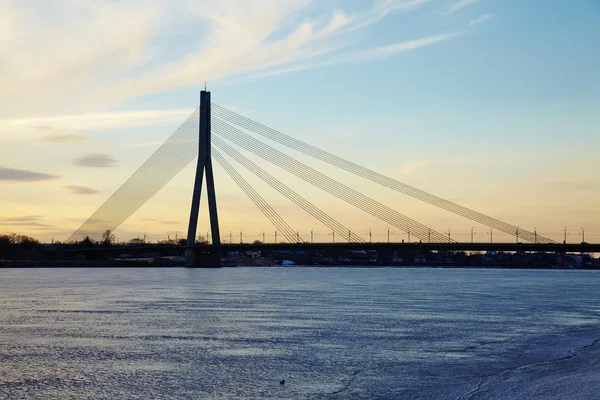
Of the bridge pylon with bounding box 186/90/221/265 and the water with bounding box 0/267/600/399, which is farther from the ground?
the bridge pylon with bounding box 186/90/221/265

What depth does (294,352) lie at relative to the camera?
15375 millimetres

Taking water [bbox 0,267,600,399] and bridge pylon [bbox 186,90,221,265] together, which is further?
bridge pylon [bbox 186,90,221,265]

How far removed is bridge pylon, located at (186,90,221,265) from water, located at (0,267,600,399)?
114ft

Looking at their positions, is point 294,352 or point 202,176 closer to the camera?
point 294,352

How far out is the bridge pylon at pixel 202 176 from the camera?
61.7 m

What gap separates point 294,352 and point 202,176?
48.7 m

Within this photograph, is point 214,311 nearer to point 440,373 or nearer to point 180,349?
point 180,349

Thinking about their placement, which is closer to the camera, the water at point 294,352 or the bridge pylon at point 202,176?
the water at point 294,352

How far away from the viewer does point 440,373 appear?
13.4 m

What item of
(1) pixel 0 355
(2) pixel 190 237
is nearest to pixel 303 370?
Result: (1) pixel 0 355

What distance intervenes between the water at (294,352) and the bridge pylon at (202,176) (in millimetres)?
34654

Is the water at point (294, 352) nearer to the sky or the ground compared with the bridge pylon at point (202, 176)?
nearer to the ground

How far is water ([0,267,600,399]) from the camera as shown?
11930 millimetres

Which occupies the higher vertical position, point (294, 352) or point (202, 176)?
point (202, 176)
